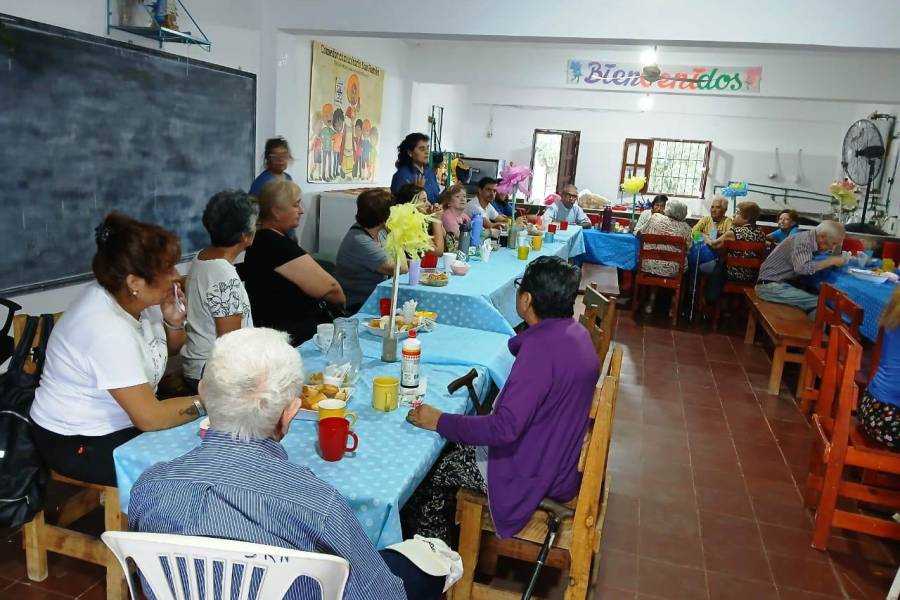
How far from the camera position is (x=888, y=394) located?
2498mm

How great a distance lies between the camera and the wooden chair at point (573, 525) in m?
1.67

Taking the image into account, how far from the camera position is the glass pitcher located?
6.86 feet

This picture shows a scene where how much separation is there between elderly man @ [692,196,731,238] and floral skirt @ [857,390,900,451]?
4.48 m

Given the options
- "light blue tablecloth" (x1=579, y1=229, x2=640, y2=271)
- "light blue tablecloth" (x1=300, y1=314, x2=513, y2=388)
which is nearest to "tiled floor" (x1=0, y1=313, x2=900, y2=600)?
"light blue tablecloth" (x1=300, y1=314, x2=513, y2=388)

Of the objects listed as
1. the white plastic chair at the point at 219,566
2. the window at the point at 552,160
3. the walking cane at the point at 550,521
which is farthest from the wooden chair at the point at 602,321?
the window at the point at 552,160

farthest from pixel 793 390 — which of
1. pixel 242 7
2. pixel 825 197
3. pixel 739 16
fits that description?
pixel 825 197

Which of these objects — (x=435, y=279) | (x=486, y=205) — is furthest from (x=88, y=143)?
(x=486, y=205)

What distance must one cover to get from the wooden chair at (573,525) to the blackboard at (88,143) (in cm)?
249

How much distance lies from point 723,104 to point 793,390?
8390mm

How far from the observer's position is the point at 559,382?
177 centimetres

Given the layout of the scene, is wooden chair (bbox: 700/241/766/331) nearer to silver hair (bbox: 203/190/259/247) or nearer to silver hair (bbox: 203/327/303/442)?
silver hair (bbox: 203/190/259/247)

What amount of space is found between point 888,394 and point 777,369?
6.49 ft

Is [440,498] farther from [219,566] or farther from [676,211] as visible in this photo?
[676,211]

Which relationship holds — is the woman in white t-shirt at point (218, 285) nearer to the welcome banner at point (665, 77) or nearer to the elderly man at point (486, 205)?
the elderly man at point (486, 205)
